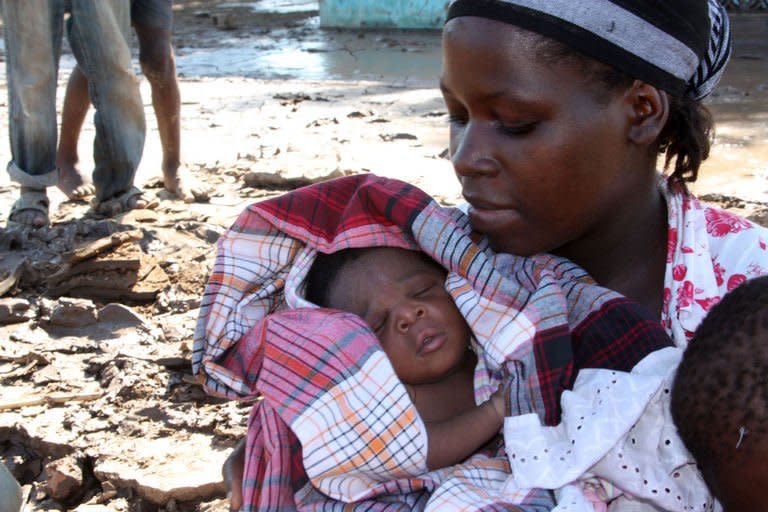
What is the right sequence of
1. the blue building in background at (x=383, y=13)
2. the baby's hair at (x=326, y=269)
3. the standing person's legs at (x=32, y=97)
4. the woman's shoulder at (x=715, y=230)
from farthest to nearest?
1. the blue building in background at (x=383, y=13)
2. the standing person's legs at (x=32, y=97)
3. the baby's hair at (x=326, y=269)
4. the woman's shoulder at (x=715, y=230)

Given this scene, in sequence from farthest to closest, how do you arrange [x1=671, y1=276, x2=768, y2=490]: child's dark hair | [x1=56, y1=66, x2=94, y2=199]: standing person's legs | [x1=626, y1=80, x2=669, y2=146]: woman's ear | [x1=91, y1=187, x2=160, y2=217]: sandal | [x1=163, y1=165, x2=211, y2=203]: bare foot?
[x1=56, y1=66, x2=94, y2=199]: standing person's legs → [x1=163, y1=165, x2=211, y2=203]: bare foot → [x1=91, y1=187, x2=160, y2=217]: sandal → [x1=626, y1=80, x2=669, y2=146]: woman's ear → [x1=671, y1=276, x2=768, y2=490]: child's dark hair

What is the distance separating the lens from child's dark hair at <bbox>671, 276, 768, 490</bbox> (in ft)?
4.17

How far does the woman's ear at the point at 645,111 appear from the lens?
1664 mm

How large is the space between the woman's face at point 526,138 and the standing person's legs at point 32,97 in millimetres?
3031

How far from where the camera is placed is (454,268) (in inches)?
69.2

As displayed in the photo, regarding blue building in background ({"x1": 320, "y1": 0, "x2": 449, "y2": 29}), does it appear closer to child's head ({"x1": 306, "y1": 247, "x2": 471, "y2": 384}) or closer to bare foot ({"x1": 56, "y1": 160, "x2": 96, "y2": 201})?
bare foot ({"x1": 56, "y1": 160, "x2": 96, "y2": 201})

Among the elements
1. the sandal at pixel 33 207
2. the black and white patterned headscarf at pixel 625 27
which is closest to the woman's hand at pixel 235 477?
the black and white patterned headscarf at pixel 625 27

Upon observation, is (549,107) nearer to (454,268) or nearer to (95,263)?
(454,268)

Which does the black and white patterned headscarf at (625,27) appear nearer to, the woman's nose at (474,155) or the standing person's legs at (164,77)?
the woman's nose at (474,155)

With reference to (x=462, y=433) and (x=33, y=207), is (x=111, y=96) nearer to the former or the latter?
(x=33, y=207)

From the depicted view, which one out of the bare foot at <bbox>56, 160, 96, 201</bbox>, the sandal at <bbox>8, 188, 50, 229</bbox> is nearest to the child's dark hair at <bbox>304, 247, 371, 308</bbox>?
the sandal at <bbox>8, 188, 50, 229</bbox>

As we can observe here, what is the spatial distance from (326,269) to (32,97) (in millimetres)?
2912

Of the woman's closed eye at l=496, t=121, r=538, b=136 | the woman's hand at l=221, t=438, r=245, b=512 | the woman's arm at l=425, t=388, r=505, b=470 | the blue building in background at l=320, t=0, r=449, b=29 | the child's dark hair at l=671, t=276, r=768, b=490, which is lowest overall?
the blue building in background at l=320, t=0, r=449, b=29

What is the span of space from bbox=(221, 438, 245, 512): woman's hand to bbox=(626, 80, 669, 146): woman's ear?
0.98m
